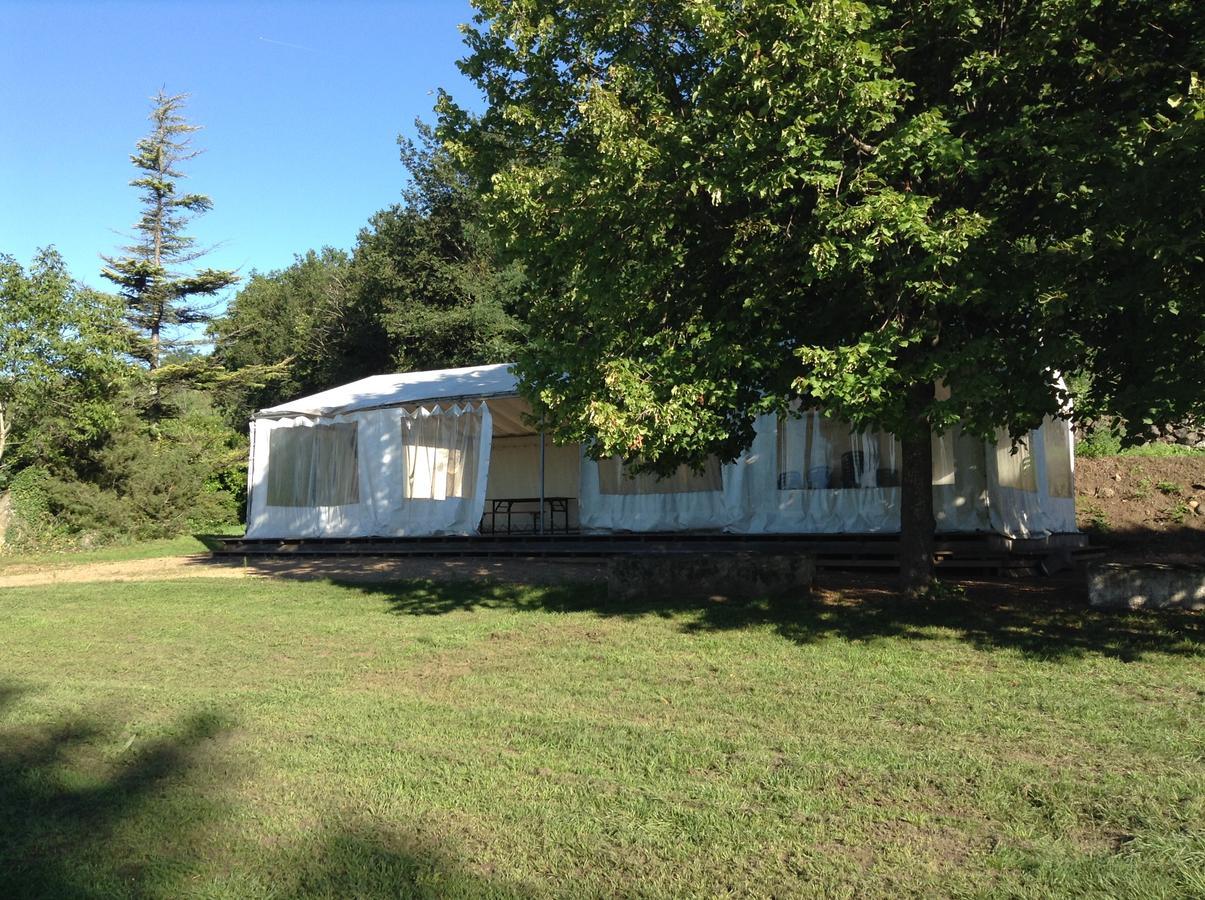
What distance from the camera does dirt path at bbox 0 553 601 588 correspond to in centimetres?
1221

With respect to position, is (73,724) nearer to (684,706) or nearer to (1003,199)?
(684,706)

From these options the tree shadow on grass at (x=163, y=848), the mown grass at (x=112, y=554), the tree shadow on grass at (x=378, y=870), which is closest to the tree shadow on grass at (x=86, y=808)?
Answer: the tree shadow on grass at (x=163, y=848)

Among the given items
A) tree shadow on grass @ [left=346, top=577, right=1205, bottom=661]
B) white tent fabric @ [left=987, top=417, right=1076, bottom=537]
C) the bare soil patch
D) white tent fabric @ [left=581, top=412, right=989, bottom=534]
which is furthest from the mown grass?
the bare soil patch

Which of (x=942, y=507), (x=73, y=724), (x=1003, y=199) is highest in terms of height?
(x=1003, y=199)

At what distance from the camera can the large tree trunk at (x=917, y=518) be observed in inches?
334

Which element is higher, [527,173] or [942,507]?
[527,173]

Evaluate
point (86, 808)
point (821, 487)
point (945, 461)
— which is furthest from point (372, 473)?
point (86, 808)

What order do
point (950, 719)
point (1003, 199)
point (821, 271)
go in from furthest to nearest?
point (1003, 199)
point (821, 271)
point (950, 719)

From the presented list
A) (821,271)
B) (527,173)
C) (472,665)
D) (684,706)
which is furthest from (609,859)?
(527,173)

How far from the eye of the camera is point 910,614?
797cm

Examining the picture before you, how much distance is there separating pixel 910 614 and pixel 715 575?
197 centimetres

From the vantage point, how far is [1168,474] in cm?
1697

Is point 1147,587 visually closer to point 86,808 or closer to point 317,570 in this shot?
point 86,808

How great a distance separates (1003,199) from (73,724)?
7.47 meters
